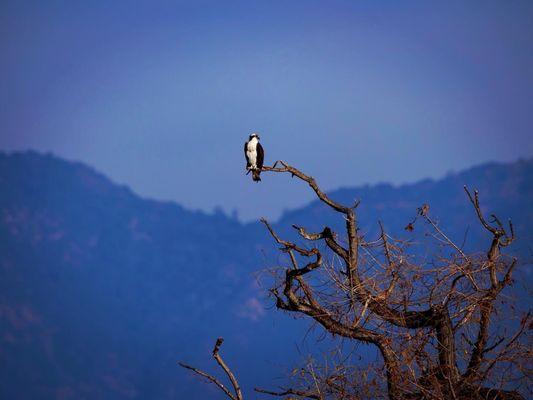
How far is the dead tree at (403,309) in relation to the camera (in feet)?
19.0

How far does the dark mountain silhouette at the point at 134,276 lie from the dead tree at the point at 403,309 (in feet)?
268

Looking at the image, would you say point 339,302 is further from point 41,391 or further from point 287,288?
point 41,391

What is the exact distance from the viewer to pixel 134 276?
121 meters

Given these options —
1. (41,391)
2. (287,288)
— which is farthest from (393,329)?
(41,391)

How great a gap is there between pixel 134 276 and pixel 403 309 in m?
117

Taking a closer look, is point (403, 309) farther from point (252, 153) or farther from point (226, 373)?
point (252, 153)

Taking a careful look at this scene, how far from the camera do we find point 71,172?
451ft

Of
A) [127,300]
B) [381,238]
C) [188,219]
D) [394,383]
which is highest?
[188,219]

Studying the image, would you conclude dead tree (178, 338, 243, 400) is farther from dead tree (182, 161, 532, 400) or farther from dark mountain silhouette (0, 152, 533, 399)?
dark mountain silhouette (0, 152, 533, 399)

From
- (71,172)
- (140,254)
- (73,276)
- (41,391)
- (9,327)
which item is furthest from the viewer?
(71,172)

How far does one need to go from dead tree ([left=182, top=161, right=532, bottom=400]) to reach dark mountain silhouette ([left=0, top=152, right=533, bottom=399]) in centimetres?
8165

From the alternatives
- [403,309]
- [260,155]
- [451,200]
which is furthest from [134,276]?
[403,309]

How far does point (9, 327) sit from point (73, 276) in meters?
19.5

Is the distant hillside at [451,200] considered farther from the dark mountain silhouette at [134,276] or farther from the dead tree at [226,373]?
the dead tree at [226,373]
